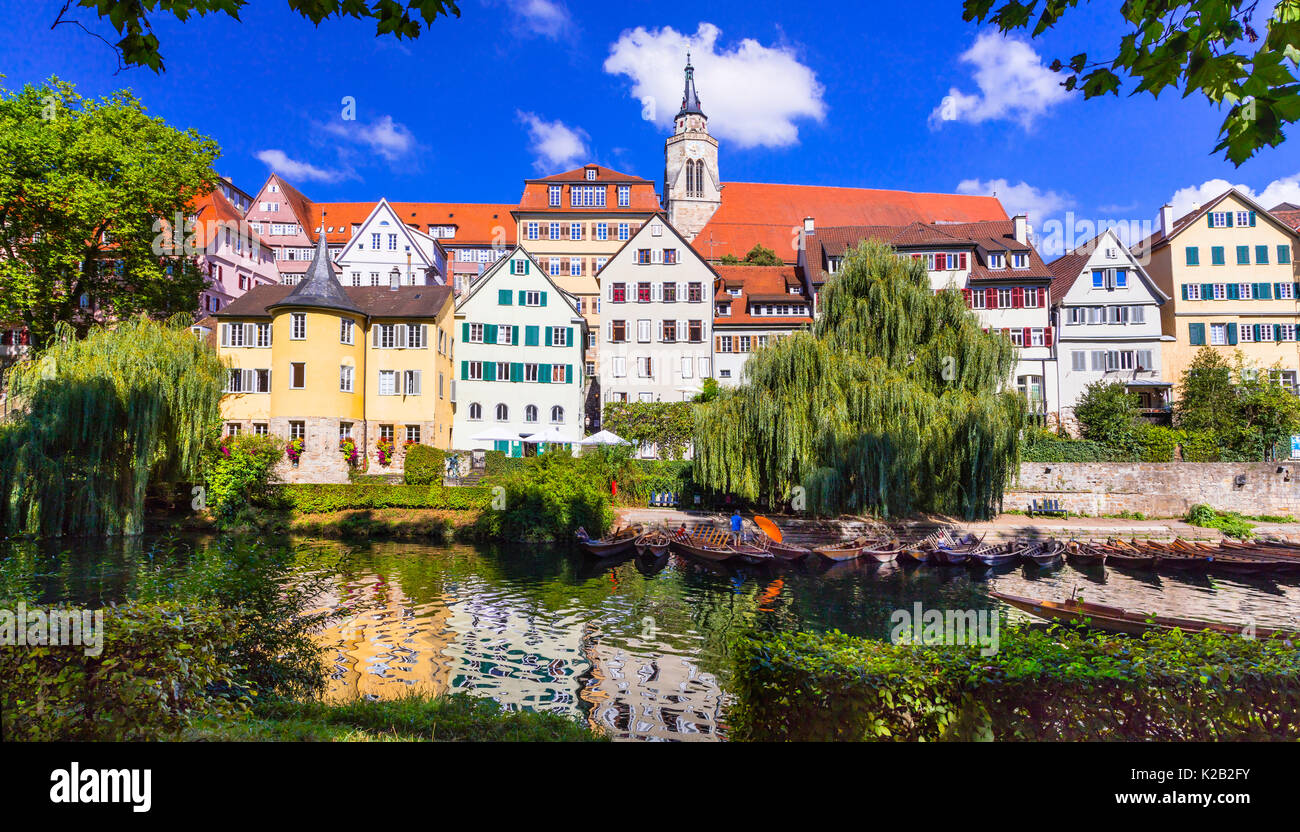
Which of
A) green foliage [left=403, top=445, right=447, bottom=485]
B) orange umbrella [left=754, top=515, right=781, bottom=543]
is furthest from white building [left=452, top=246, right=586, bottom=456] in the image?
orange umbrella [left=754, top=515, right=781, bottom=543]

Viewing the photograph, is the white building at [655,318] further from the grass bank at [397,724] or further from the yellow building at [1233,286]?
the grass bank at [397,724]

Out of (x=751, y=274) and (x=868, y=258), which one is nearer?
(x=868, y=258)

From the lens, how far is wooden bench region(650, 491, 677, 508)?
34062mm

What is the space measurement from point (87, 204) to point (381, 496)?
18.3m

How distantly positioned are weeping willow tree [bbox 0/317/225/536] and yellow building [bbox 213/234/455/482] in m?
7.04

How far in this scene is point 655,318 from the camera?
144ft

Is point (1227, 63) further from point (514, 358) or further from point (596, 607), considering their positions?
point (514, 358)

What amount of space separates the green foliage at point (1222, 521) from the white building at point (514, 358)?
3083cm

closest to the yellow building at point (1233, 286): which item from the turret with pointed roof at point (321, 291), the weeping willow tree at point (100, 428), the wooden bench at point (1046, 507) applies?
the wooden bench at point (1046, 507)

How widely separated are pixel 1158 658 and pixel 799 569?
20.0 m

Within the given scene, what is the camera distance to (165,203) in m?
33.6

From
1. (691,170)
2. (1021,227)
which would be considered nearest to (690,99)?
(691,170)
